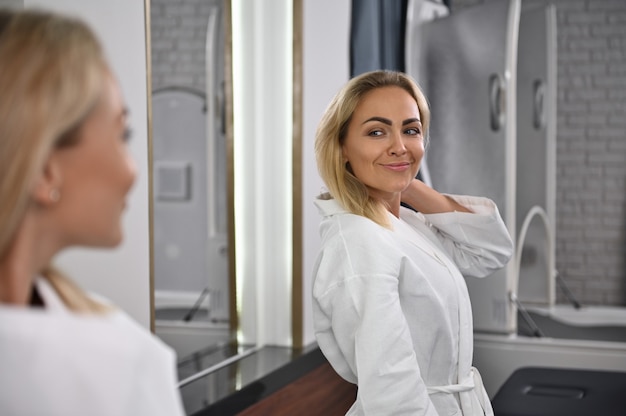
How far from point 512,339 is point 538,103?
1.07 meters

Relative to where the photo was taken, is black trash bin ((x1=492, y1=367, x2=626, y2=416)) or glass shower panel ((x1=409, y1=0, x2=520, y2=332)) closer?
black trash bin ((x1=492, y1=367, x2=626, y2=416))

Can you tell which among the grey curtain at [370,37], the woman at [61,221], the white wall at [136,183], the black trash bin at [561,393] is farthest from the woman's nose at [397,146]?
the grey curtain at [370,37]

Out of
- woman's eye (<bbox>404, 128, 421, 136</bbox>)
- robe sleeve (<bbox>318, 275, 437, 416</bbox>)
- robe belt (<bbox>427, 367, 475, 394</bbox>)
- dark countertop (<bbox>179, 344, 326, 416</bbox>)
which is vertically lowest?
dark countertop (<bbox>179, 344, 326, 416</bbox>)

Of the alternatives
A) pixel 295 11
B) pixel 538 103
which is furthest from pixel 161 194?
pixel 538 103

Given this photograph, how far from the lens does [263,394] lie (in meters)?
2.29

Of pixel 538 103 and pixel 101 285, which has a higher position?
pixel 538 103

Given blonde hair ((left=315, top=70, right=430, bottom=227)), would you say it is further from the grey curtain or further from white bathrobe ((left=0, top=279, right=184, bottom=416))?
the grey curtain

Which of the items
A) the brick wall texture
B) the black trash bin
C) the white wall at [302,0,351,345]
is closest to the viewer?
the black trash bin

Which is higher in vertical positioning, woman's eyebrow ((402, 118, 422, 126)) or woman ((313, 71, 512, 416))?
woman's eyebrow ((402, 118, 422, 126))

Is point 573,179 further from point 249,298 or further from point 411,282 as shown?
point 411,282

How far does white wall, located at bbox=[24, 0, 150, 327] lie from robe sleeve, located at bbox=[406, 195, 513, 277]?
63cm

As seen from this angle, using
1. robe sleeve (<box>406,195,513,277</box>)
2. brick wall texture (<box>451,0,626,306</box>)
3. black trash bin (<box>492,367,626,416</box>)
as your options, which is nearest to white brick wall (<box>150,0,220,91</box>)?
robe sleeve (<box>406,195,513,277</box>)

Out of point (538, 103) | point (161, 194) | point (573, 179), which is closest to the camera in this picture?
point (161, 194)

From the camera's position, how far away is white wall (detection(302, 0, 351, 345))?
284cm
